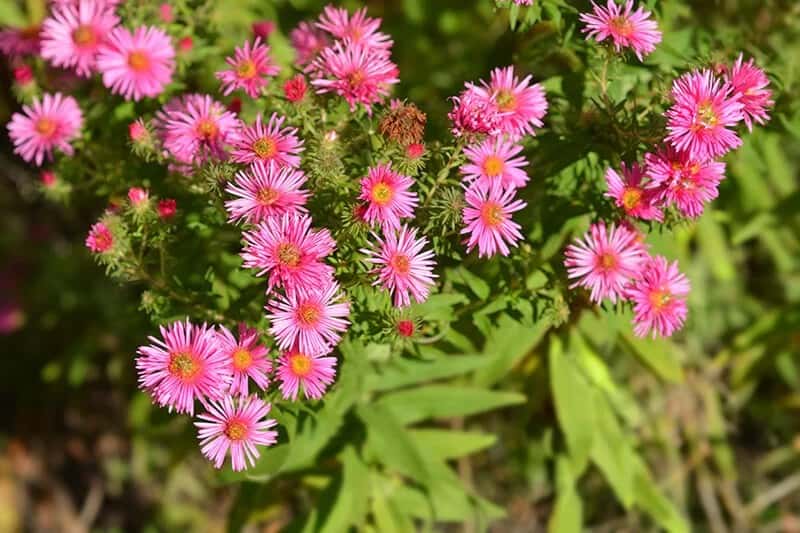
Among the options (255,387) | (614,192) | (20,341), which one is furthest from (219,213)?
(20,341)

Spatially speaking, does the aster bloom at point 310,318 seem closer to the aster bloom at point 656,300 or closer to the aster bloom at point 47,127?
the aster bloom at point 656,300

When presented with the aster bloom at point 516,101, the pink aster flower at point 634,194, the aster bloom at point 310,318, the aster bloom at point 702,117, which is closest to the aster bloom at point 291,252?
the aster bloom at point 310,318

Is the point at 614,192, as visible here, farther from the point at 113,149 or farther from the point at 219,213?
the point at 113,149

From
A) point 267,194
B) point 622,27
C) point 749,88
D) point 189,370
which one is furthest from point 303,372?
point 749,88

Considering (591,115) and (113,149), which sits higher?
(113,149)

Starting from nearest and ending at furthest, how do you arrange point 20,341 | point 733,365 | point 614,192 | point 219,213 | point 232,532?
point 614,192 → point 219,213 → point 232,532 → point 733,365 → point 20,341

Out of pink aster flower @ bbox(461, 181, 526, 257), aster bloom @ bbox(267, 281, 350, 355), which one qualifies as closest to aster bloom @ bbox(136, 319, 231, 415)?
aster bloom @ bbox(267, 281, 350, 355)

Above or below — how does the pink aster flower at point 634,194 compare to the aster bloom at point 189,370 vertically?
above
